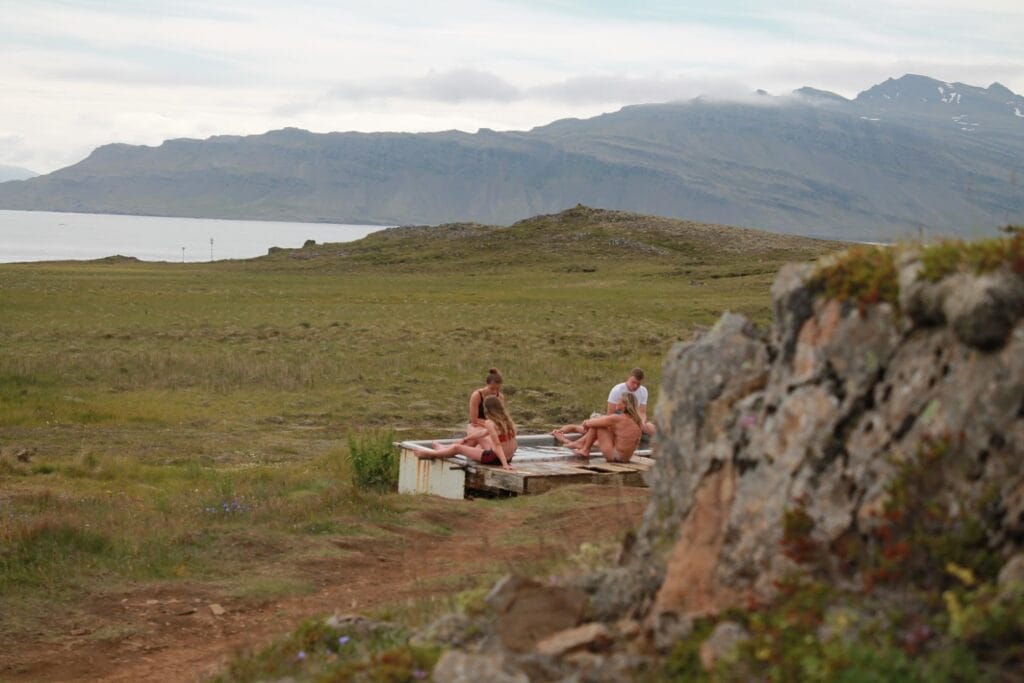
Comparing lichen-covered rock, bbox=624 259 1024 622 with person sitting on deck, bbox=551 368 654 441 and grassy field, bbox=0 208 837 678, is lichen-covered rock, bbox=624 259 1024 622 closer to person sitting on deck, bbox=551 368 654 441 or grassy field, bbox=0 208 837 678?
grassy field, bbox=0 208 837 678

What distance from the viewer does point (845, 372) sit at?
21.4 feet

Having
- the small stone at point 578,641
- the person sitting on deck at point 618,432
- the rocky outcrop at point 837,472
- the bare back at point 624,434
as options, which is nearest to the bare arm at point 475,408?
the person sitting on deck at point 618,432

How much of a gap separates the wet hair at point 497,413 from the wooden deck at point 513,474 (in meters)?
0.51

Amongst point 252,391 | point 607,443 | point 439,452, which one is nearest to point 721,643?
point 439,452

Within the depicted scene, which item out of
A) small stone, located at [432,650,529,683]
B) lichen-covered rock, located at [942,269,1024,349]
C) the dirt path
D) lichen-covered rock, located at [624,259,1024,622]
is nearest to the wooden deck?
the dirt path

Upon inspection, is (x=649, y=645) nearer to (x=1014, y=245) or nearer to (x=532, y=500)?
(x=1014, y=245)

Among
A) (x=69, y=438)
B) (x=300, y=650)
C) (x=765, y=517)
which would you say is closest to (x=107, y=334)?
(x=69, y=438)

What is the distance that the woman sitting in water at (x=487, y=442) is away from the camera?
16.5 m

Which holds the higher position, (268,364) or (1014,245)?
(1014,245)

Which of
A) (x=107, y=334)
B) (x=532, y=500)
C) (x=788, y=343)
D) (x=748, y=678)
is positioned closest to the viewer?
(x=748, y=678)

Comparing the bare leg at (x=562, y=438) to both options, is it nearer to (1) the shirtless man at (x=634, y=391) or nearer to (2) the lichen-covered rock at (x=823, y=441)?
(1) the shirtless man at (x=634, y=391)

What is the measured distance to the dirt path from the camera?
388 inches

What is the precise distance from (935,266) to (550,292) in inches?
2386

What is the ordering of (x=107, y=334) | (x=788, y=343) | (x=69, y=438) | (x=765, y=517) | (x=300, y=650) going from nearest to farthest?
(x=765, y=517) → (x=788, y=343) → (x=300, y=650) → (x=69, y=438) → (x=107, y=334)
